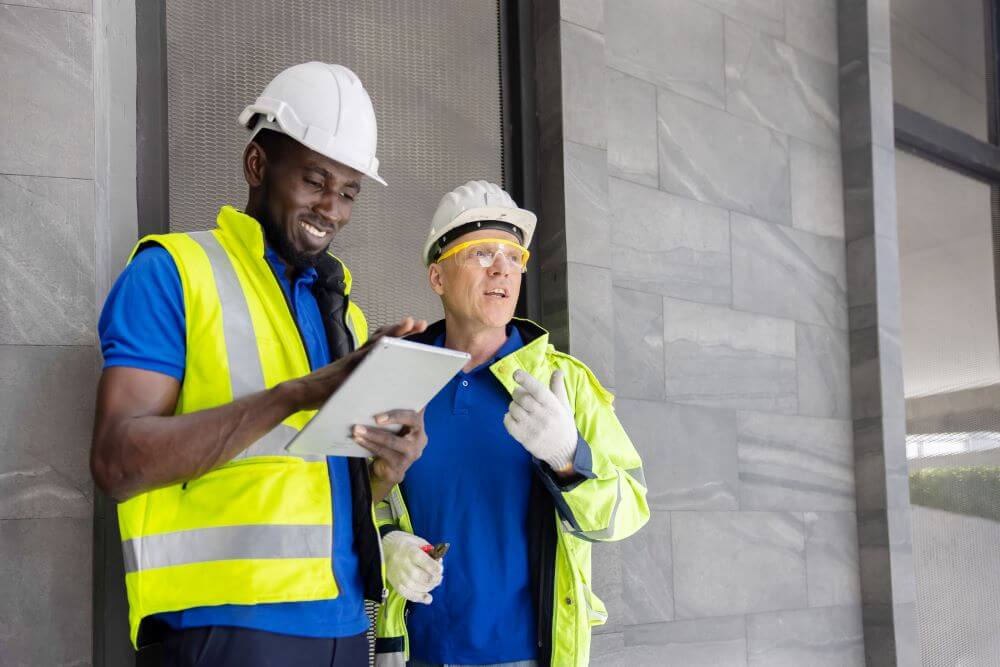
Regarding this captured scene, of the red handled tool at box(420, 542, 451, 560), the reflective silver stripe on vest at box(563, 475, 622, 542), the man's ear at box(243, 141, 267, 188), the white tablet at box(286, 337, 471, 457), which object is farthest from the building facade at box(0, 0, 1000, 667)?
the reflective silver stripe on vest at box(563, 475, 622, 542)

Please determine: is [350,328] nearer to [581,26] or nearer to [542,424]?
[542,424]

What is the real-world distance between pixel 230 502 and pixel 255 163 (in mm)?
843

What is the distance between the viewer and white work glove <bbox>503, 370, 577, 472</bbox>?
281 centimetres

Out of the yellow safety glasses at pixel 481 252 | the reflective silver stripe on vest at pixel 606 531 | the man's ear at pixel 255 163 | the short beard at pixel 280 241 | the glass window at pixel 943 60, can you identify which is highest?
the glass window at pixel 943 60

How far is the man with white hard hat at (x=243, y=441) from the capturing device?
205cm

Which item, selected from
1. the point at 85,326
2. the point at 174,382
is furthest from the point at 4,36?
the point at 174,382

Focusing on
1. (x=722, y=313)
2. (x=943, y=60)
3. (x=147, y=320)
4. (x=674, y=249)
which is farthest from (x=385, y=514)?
(x=943, y=60)

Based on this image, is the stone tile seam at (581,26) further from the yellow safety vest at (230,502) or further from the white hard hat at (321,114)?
the yellow safety vest at (230,502)

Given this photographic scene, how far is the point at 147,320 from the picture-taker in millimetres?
2145

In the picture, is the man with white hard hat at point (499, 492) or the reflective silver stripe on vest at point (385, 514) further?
the reflective silver stripe on vest at point (385, 514)

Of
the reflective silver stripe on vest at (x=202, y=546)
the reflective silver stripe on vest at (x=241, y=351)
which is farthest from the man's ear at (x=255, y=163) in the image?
the reflective silver stripe on vest at (x=202, y=546)

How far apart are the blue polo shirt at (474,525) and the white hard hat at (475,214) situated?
1.61ft

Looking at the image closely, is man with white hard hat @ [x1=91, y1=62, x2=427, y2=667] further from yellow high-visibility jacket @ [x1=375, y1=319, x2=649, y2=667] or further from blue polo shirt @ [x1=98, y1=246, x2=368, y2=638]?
yellow high-visibility jacket @ [x1=375, y1=319, x2=649, y2=667]

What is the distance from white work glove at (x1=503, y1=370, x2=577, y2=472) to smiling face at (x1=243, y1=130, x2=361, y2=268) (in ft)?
2.33
